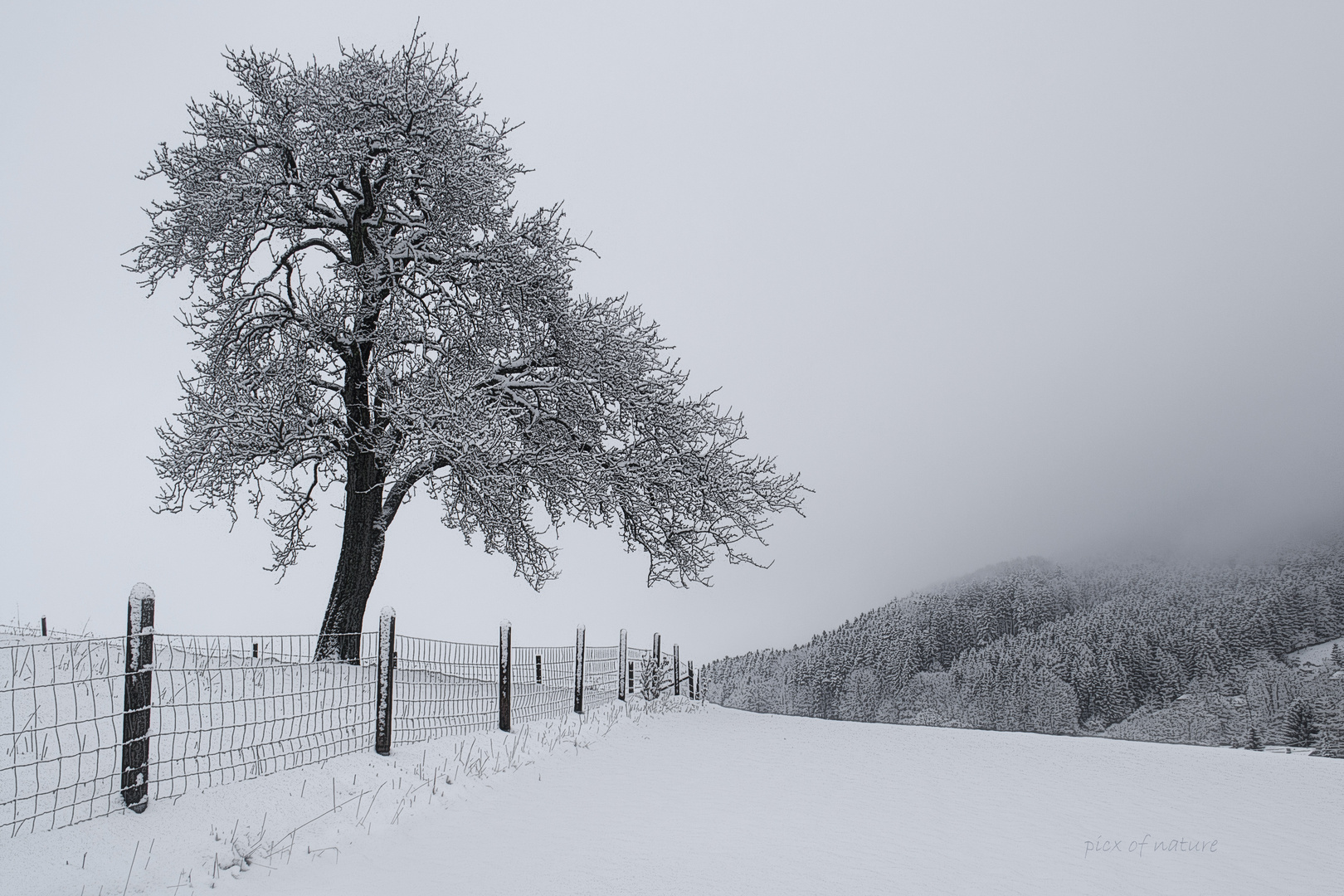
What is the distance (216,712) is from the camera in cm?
1042

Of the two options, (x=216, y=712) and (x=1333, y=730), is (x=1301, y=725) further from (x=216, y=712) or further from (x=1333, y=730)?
(x=216, y=712)

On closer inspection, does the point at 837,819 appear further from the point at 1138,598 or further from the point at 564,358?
the point at 1138,598

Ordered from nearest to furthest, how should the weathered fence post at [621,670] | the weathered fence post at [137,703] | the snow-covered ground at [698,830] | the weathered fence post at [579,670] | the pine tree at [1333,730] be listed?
the snow-covered ground at [698,830] → the weathered fence post at [137,703] → the weathered fence post at [579,670] → the weathered fence post at [621,670] → the pine tree at [1333,730]

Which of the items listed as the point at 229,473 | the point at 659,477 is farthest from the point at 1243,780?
the point at 229,473

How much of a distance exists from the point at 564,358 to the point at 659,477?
10.00ft

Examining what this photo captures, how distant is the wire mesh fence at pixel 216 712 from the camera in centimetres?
593

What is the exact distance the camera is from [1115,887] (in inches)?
233

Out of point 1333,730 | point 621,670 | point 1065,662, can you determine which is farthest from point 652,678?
point 1065,662

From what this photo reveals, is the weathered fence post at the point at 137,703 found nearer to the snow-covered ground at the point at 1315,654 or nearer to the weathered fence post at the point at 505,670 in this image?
the weathered fence post at the point at 505,670

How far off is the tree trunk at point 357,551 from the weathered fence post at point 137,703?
861cm

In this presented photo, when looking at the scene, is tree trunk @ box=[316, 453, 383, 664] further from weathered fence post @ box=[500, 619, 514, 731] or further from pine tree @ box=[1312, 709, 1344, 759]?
pine tree @ box=[1312, 709, 1344, 759]

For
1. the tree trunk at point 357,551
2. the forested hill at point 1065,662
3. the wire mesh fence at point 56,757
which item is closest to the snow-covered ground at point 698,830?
the wire mesh fence at point 56,757

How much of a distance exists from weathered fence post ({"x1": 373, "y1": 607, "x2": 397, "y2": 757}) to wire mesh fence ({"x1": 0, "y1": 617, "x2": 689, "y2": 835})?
9 cm

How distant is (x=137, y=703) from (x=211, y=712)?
53 cm
